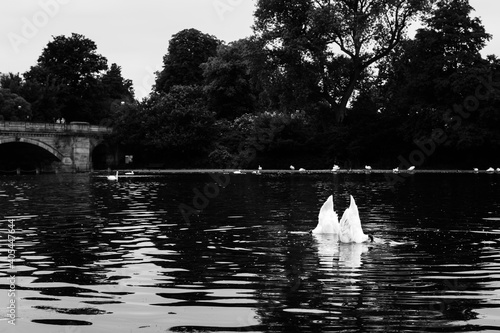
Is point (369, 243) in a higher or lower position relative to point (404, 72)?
lower

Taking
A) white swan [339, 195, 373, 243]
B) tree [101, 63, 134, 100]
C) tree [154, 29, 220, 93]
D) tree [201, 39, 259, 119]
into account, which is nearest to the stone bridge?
tree [201, 39, 259, 119]

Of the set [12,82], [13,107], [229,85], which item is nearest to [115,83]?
[12,82]

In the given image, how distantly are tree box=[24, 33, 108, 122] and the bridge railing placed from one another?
17.5 metres

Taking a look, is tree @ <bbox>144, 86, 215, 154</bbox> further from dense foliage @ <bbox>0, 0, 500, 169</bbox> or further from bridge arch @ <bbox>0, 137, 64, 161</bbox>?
bridge arch @ <bbox>0, 137, 64, 161</bbox>

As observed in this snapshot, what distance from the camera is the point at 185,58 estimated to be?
108 m

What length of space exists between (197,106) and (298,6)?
20310 millimetres

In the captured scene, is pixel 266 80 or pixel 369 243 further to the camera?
pixel 266 80

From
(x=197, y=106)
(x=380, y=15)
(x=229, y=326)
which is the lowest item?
(x=229, y=326)

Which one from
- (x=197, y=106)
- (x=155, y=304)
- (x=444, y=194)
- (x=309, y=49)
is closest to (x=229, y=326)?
(x=155, y=304)

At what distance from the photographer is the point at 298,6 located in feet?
235

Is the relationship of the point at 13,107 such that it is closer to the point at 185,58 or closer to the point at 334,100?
the point at 185,58

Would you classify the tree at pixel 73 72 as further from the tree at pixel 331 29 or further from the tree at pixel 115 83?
the tree at pixel 331 29

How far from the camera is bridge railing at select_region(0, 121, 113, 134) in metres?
Answer: 75.6

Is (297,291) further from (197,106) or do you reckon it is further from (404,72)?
(197,106)
